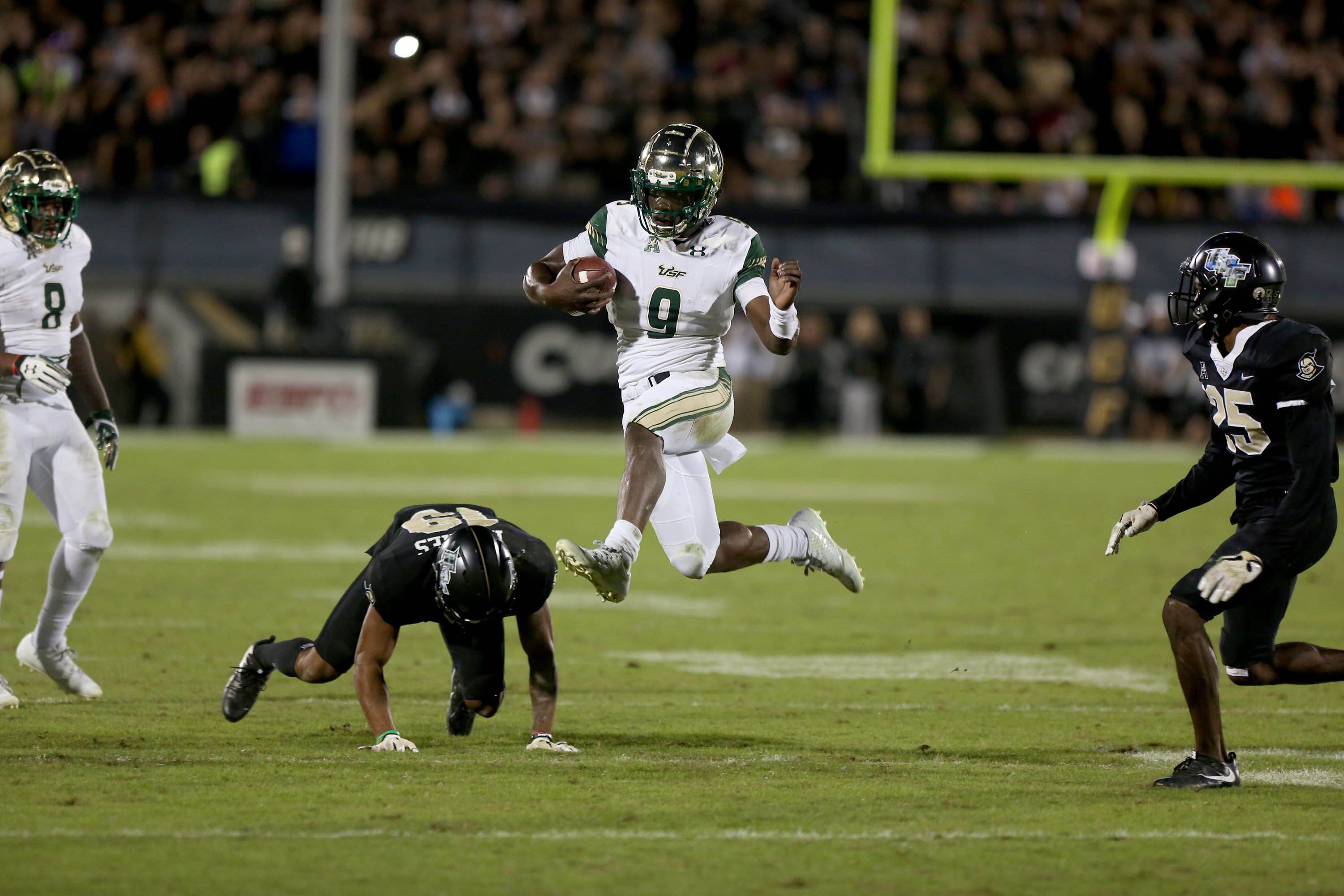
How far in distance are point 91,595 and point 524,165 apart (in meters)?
11.1

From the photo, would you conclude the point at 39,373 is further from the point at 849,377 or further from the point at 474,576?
the point at 849,377

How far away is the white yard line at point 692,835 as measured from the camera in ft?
13.6

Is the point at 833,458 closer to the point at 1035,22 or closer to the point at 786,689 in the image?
the point at 1035,22

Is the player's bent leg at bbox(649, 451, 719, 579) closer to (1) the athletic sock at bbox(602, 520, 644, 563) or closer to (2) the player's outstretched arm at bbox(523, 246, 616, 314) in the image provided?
(1) the athletic sock at bbox(602, 520, 644, 563)

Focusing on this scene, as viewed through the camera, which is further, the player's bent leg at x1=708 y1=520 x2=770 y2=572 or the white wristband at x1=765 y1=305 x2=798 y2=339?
the player's bent leg at x1=708 y1=520 x2=770 y2=572

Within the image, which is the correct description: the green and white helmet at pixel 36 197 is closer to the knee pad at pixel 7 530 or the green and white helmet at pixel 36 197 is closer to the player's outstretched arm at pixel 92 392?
the player's outstretched arm at pixel 92 392

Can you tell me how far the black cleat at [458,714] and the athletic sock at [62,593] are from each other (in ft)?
4.89

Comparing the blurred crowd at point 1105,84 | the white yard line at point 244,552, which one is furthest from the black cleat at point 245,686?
the blurred crowd at point 1105,84

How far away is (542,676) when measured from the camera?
5281 millimetres

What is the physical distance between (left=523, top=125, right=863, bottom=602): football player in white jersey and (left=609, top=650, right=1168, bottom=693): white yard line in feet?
3.85

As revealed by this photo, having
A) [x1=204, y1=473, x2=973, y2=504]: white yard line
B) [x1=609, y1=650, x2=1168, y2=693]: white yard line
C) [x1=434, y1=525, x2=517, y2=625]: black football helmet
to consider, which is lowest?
[x1=204, y1=473, x2=973, y2=504]: white yard line

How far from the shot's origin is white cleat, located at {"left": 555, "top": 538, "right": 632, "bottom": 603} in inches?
207

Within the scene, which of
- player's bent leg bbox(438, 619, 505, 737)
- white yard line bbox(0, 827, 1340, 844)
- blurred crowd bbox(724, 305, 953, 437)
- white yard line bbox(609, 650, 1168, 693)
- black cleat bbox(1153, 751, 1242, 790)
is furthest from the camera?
blurred crowd bbox(724, 305, 953, 437)

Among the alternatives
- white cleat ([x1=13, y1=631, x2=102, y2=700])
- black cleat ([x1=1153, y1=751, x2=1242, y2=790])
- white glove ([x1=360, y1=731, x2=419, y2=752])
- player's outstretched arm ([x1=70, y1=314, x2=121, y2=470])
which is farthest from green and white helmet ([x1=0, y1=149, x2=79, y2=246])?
black cleat ([x1=1153, y1=751, x2=1242, y2=790])
